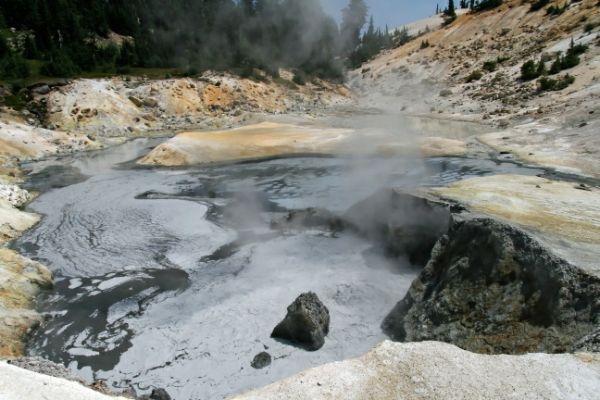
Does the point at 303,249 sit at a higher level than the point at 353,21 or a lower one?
lower

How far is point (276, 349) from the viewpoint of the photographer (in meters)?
6.70

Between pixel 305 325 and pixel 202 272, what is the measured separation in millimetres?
3234

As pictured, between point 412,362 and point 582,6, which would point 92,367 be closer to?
point 412,362

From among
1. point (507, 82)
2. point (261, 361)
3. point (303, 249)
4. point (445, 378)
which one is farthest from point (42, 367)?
point (507, 82)

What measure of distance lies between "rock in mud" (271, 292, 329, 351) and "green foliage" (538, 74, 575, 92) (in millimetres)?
23401

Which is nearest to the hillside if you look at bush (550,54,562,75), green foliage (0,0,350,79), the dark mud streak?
bush (550,54,562,75)

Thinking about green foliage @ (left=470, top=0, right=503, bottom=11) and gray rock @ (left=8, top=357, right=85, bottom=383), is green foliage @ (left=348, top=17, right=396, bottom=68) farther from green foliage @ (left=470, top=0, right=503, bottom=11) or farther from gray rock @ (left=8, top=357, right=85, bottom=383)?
gray rock @ (left=8, top=357, right=85, bottom=383)

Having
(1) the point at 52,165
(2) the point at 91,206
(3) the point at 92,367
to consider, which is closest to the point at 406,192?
(3) the point at 92,367

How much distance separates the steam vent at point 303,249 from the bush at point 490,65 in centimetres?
435

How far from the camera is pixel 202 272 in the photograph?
9.16 meters

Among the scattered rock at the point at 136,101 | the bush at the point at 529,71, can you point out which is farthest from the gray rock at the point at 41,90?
the bush at the point at 529,71

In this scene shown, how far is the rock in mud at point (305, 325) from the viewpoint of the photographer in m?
6.70

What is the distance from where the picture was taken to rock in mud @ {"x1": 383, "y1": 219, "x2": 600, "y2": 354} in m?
5.01

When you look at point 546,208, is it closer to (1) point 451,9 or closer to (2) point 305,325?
(2) point 305,325
